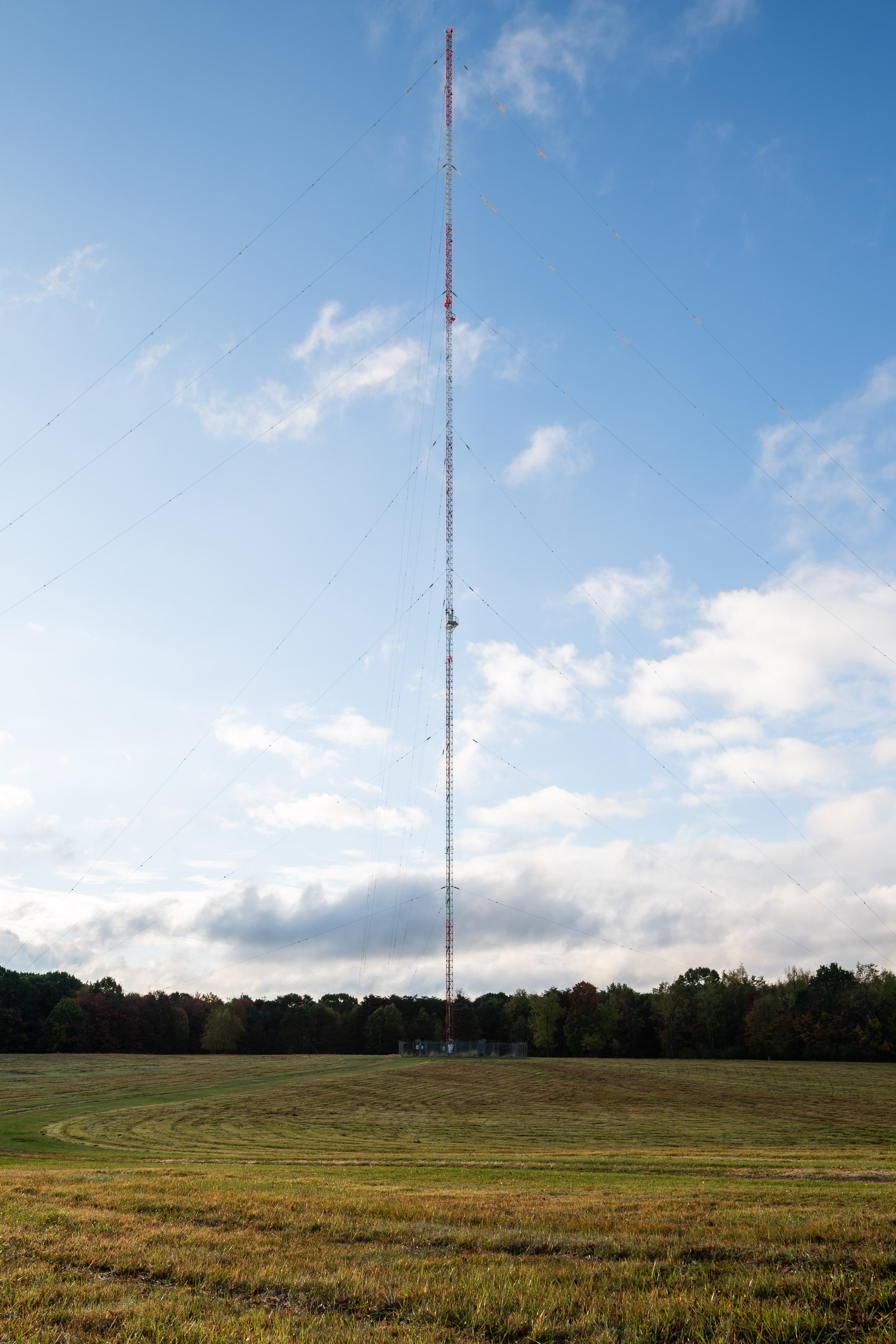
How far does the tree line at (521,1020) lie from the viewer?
103000 mm

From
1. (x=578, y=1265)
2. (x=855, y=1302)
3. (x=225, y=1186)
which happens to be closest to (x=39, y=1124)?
(x=225, y=1186)

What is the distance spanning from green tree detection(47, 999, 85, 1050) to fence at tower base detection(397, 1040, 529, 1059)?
42.4m

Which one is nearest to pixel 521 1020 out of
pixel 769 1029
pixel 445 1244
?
pixel 769 1029

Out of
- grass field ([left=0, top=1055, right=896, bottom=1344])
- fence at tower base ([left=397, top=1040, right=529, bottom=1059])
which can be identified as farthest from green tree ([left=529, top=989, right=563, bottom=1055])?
grass field ([left=0, top=1055, right=896, bottom=1344])

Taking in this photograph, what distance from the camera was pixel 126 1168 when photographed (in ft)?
66.3

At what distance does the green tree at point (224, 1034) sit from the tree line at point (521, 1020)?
0.47 feet

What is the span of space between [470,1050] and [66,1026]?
52.0 meters

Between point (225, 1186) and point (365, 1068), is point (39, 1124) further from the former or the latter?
point (365, 1068)

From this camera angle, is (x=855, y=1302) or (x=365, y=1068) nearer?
(x=855, y=1302)

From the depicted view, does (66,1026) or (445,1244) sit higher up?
(445,1244)

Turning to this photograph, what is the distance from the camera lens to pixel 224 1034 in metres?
117

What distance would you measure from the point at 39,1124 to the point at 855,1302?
39.9m

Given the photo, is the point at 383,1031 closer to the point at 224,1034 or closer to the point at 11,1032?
the point at 224,1034

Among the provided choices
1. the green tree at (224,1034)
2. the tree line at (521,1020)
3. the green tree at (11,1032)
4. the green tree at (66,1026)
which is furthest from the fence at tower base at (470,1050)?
the green tree at (11,1032)
